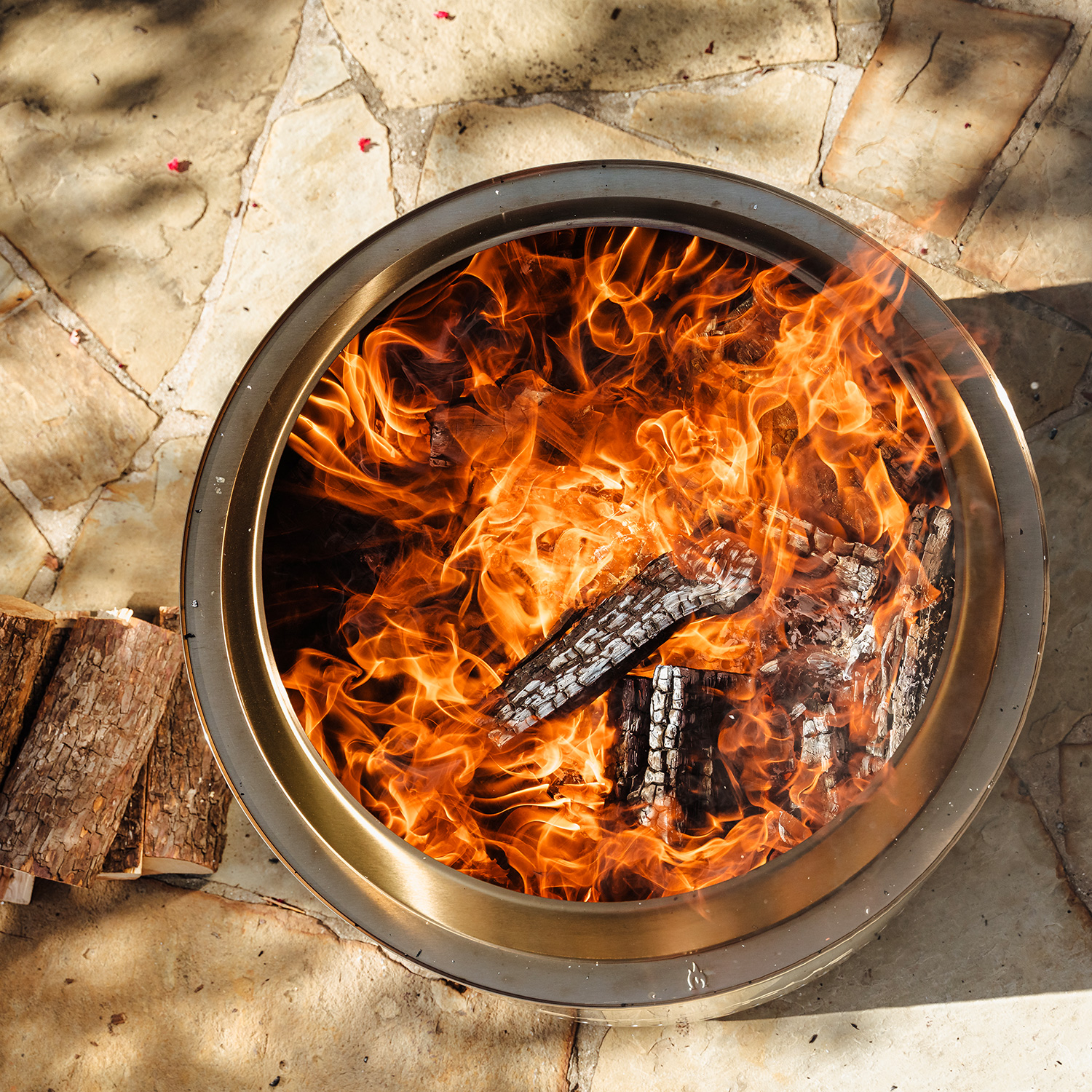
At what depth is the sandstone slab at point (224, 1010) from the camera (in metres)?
1.93

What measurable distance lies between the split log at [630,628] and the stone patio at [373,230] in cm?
86

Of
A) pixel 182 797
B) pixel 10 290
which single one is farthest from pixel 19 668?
pixel 10 290

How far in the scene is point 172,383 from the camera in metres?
2.27

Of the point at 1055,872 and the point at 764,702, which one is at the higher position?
the point at 764,702

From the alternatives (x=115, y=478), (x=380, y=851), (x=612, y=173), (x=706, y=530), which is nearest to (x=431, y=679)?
(x=380, y=851)

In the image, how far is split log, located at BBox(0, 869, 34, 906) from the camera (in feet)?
6.36

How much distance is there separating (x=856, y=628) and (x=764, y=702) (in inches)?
9.2

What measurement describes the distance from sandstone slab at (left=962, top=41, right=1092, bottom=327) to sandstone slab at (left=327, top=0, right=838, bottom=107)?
62cm

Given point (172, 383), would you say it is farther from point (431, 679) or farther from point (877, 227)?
point (877, 227)

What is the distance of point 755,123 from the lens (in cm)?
222

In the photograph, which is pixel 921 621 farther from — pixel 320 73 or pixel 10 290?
pixel 10 290

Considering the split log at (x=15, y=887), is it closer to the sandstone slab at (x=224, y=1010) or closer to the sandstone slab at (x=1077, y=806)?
the sandstone slab at (x=224, y=1010)

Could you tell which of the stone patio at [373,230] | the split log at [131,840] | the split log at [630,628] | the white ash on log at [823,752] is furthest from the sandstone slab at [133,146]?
the white ash on log at [823,752]

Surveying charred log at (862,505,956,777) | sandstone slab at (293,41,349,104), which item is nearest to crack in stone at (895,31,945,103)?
charred log at (862,505,956,777)
